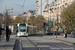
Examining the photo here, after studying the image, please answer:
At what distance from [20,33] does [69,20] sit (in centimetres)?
1871

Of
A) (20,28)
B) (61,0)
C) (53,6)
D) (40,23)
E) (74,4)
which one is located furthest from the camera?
(40,23)

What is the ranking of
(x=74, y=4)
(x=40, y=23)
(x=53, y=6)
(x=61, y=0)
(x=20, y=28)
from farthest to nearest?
(x=40, y=23) → (x=53, y=6) → (x=61, y=0) → (x=74, y=4) → (x=20, y=28)

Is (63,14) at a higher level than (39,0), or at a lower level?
lower

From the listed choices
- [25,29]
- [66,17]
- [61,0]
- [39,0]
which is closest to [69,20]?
[66,17]

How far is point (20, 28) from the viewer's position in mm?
42906

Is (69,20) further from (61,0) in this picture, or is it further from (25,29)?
(61,0)

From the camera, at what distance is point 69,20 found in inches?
2183

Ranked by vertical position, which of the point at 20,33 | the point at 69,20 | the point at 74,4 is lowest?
the point at 20,33

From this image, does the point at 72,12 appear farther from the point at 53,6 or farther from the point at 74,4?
the point at 53,6

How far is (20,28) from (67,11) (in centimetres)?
1883

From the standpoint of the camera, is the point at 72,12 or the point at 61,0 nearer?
the point at 72,12

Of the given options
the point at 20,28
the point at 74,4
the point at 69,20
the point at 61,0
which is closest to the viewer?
the point at 20,28

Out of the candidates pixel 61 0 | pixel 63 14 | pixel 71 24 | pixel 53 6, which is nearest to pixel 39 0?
pixel 63 14

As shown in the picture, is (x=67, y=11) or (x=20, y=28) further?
(x=67, y=11)
